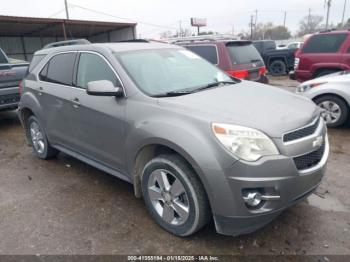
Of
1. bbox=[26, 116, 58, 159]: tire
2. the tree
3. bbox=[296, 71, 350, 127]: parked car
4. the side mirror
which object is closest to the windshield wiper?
the side mirror

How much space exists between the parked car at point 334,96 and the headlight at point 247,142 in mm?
4094

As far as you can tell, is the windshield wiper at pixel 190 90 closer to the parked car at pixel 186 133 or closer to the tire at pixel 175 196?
the parked car at pixel 186 133

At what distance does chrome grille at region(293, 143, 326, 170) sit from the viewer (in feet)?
8.17

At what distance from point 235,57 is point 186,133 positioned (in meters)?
4.82

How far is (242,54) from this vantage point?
7.09 m

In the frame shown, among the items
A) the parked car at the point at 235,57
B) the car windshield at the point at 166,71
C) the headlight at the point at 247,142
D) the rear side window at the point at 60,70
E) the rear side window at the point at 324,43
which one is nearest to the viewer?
the headlight at the point at 247,142

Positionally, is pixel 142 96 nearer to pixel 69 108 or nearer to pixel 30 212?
pixel 69 108

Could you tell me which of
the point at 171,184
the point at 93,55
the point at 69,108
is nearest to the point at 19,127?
the point at 69,108

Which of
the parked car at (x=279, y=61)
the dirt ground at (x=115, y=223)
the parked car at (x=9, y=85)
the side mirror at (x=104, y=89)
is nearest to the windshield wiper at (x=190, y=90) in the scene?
the side mirror at (x=104, y=89)

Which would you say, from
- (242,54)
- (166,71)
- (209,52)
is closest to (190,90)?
(166,71)

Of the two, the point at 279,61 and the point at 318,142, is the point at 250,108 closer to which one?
the point at 318,142

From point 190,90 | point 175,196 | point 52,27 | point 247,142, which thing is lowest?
point 175,196

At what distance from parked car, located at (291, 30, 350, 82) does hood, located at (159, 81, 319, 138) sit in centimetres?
617

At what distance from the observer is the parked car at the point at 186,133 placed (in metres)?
2.40
